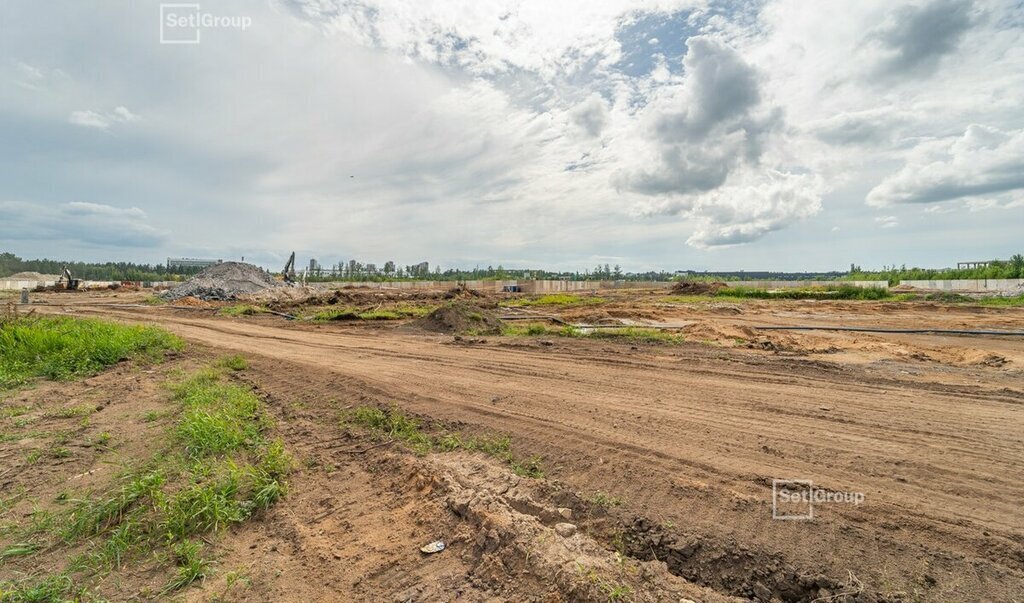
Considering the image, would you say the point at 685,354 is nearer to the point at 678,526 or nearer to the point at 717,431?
the point at 717,431

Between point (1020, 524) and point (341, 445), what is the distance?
5.85 metres

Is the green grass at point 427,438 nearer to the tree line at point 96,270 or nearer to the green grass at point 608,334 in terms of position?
the green grass at point 608,334

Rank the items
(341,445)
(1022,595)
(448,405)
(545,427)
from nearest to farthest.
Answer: (1022,595)
(341,445)
(545,427)
(448,405)

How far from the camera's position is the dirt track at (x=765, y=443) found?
2.92 meters

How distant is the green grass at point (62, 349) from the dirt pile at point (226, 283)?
901 inches

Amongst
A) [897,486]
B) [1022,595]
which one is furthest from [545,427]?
[1022,595]

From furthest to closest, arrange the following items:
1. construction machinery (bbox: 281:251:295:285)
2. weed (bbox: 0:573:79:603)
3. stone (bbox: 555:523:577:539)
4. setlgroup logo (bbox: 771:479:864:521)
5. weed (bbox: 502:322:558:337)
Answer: construction machinery (bbox: 281:251:295:285) < weed (bbox: 502:322:558:337) < setlgroup logo (bbox: 771:479:864:521) < stone (bbox: 555:523:577:539) < weed (bbox: 0:573:79:603)

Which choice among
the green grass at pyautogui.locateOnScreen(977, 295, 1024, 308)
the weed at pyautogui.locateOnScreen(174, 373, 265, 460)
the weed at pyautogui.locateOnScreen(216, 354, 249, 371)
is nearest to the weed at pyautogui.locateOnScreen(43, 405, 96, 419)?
the weed at pyautogui.locateOnScreen(174, 373, 265, 460)

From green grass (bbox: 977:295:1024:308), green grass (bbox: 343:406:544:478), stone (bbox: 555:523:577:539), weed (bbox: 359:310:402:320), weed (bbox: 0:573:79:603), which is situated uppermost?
green grass (bbox: 977:295:1024:308)

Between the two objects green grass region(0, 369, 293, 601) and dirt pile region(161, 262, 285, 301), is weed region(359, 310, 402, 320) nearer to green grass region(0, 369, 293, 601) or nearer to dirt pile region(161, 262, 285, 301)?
green grass region(0, 369, 293, 601)

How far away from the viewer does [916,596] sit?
2594 millimetres

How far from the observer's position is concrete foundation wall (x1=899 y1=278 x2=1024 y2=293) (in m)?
30.0

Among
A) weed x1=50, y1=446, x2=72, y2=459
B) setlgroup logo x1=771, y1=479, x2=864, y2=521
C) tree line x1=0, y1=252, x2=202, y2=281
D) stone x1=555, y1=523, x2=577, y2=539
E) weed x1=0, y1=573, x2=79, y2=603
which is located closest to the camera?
weed x1=0, y1=573, x2=79, y2=603

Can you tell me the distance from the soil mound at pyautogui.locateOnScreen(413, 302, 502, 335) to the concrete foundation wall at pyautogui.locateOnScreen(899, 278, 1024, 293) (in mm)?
32246
